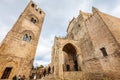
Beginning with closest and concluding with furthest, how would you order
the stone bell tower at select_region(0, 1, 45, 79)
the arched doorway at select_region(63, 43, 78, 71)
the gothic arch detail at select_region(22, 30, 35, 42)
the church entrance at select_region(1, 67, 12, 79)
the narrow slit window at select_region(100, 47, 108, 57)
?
the church entrance at select_region(1, 67, 12, 79) < the narrow slit window at select_region(100, 47, 108, 57) < the stone bell tower at select_region(0, 1, 45, 79) < the gothic arch detail at select_region(22, 30, 35, 42) < the arched doorway at select_region(63, 43, 78, 71)

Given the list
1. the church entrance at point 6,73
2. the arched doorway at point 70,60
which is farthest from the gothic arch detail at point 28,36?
the arched doorway at point 70,60

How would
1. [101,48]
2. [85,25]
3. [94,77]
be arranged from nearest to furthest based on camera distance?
1. [94,77]
2. [101,48]
3. [85,25]

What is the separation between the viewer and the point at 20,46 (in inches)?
484

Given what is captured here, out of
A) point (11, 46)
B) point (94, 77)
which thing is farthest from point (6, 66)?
point (94, 77)

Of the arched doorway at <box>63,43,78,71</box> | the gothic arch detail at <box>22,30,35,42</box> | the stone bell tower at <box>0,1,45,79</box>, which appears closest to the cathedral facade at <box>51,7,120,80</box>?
the arched doorway at <box>63,43,78,71</box>

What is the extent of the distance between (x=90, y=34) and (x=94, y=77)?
662 centimetres

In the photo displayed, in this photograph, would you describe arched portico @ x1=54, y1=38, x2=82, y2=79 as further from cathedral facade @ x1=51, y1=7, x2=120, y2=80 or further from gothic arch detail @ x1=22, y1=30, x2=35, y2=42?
gothic arch detail @ x1=22, y1=30, x2=35, y2=42

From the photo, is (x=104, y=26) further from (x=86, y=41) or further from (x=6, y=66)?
(x=6, y=66)

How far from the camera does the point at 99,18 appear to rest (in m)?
11.8

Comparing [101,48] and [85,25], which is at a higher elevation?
[85,25]

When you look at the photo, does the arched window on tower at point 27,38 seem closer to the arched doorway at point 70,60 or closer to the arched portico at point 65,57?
the arched portico at point 65,57

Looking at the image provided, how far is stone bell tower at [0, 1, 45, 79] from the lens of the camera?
34.0 feet

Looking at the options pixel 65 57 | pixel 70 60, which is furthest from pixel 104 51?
pixel 65 57

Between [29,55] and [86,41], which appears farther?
[86,41]
